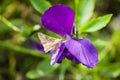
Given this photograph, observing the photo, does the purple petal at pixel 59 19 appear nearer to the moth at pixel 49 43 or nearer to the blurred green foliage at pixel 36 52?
the moth at pixel 49 43

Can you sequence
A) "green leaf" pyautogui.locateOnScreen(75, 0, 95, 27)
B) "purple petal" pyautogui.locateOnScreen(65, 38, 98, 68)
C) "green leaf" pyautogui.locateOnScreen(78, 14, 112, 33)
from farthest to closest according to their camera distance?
"green leaf" pyautogui.locateOnScreen(75, 0, 95, 27), "green leaf" pyautogui.locateOnScreen(78, 14, 112, 33), "purple petal" pyautogui.locateOnScreen(65, 38, 98, 68)

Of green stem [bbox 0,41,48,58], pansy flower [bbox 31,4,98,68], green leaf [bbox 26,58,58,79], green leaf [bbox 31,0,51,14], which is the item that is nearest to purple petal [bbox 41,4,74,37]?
pansy flower [bbox 31,4,98,68]

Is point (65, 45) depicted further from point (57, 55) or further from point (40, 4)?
point (40, 4)

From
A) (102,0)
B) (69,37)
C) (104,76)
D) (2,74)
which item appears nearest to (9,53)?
(2,74)

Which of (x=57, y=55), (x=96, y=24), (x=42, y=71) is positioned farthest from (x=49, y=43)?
(x=42, y=71)

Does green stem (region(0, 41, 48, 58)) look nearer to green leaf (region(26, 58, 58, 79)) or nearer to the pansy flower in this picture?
green leaf (region(26, 58, 58, 79))

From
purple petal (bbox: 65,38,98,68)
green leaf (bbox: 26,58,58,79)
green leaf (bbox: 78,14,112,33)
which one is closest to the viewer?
purple petal (bbox: 65,38,98,68)

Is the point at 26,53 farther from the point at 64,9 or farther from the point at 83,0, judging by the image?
the point at 64,9
